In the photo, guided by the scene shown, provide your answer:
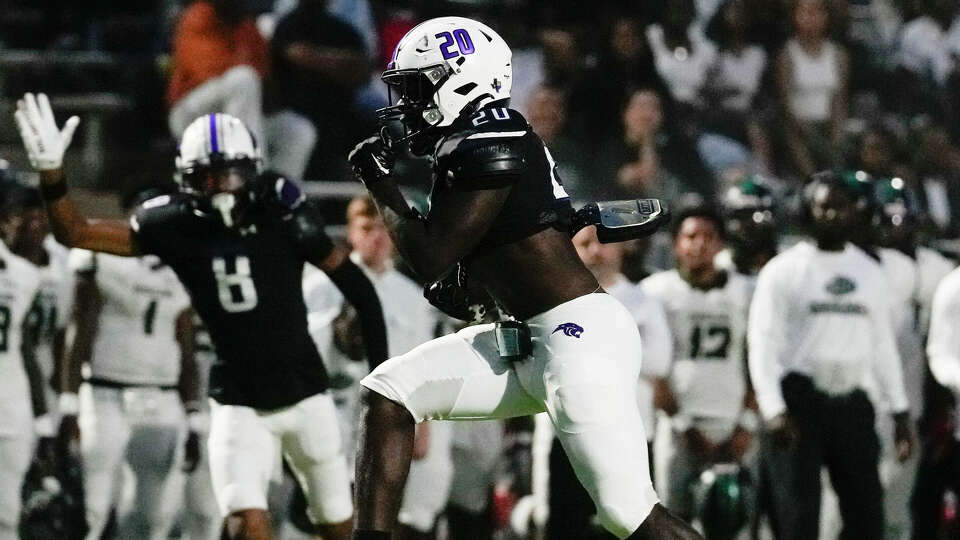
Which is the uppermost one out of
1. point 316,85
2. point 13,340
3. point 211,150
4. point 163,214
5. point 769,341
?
point 316,85

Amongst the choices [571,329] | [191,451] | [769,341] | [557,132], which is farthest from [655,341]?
[571,329]

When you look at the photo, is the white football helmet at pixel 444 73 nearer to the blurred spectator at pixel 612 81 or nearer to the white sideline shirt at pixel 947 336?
the white sideline shirt at pixel 947 336

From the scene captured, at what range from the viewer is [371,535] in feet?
16.8

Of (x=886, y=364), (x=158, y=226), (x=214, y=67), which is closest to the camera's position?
(x=158, y=226)

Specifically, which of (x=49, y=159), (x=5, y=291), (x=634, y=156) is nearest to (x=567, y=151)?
(x=634, y=156)

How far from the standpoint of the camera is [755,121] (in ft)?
37.9

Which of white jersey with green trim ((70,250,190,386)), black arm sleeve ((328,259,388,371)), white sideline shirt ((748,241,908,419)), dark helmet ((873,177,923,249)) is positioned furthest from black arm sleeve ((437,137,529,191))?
dark helmet ((873,177,923,249))

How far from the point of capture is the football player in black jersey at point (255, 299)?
655cm

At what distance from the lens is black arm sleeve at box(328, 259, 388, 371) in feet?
21.4

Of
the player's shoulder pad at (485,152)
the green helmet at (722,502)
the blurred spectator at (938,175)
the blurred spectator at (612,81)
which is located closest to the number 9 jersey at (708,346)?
the green helmet at (722,502)

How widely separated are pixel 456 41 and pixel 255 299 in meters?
1.76

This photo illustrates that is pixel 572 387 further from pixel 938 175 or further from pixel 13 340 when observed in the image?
pixel 938 175

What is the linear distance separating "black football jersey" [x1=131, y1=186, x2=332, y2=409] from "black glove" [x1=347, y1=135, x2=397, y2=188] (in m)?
1.59

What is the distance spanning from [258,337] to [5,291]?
1868 mm
